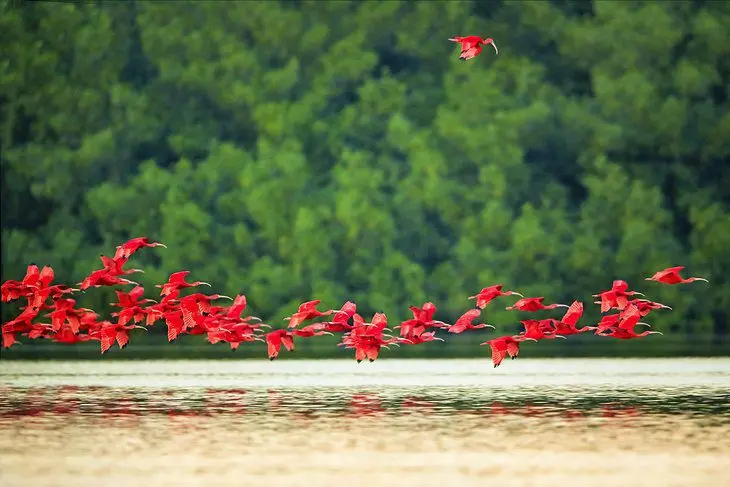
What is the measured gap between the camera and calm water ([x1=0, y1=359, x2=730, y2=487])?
663cm

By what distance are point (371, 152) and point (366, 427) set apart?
20072 millimetres

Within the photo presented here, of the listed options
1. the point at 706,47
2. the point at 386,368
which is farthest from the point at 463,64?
the point at 386,368

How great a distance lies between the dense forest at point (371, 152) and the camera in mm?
25672

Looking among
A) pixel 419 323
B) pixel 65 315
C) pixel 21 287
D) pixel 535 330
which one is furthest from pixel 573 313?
pixel 21 287

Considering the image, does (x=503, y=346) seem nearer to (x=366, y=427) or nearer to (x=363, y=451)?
(x=366, y=427)

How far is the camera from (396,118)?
27.0m

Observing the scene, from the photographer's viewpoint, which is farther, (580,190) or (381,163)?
(580,190)

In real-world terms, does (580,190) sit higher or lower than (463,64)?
lower

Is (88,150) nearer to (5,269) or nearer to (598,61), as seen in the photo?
(5,269)

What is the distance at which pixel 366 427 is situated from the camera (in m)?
8.33

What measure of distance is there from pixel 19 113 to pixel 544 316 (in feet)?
32.3

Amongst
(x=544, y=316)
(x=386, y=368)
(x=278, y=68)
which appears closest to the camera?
(x=386, y=368)

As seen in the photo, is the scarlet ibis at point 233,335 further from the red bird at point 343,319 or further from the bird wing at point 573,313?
the bird wing at point 573,313

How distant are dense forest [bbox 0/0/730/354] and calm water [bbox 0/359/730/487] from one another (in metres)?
12.1
